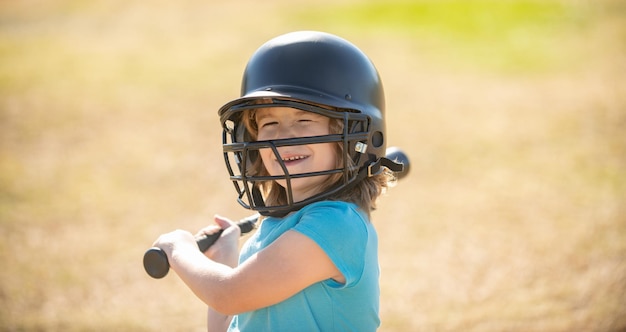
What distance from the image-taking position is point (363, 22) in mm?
18531

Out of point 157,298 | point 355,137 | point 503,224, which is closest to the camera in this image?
point 355,137

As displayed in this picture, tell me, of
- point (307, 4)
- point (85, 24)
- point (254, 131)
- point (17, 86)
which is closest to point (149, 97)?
point (17, 86)

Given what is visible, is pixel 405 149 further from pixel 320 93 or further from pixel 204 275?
pixel 204 275

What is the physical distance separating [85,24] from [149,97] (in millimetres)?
7314

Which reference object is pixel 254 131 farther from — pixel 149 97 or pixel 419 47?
pixel 419 47

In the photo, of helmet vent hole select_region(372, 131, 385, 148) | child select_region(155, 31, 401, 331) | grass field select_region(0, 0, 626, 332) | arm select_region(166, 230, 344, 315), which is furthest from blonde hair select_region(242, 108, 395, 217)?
grass field select_region(0, 0, 626, 332)

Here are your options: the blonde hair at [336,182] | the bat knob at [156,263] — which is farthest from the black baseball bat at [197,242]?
the blonde hair at [336,182]

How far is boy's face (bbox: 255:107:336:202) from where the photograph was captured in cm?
277

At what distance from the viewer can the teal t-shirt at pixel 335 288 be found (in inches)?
97.0

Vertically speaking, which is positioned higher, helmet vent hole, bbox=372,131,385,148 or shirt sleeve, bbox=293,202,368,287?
helmet vent hole, bbox=372,131,385,148

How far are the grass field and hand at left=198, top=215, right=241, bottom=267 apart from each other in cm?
277

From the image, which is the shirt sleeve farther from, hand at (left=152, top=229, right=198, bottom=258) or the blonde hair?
hand at (left=152, top=229, right=198, bottom=258)

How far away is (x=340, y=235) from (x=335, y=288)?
0.22 meters

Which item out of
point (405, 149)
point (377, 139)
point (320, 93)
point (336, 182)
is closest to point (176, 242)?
point (336, 182)
